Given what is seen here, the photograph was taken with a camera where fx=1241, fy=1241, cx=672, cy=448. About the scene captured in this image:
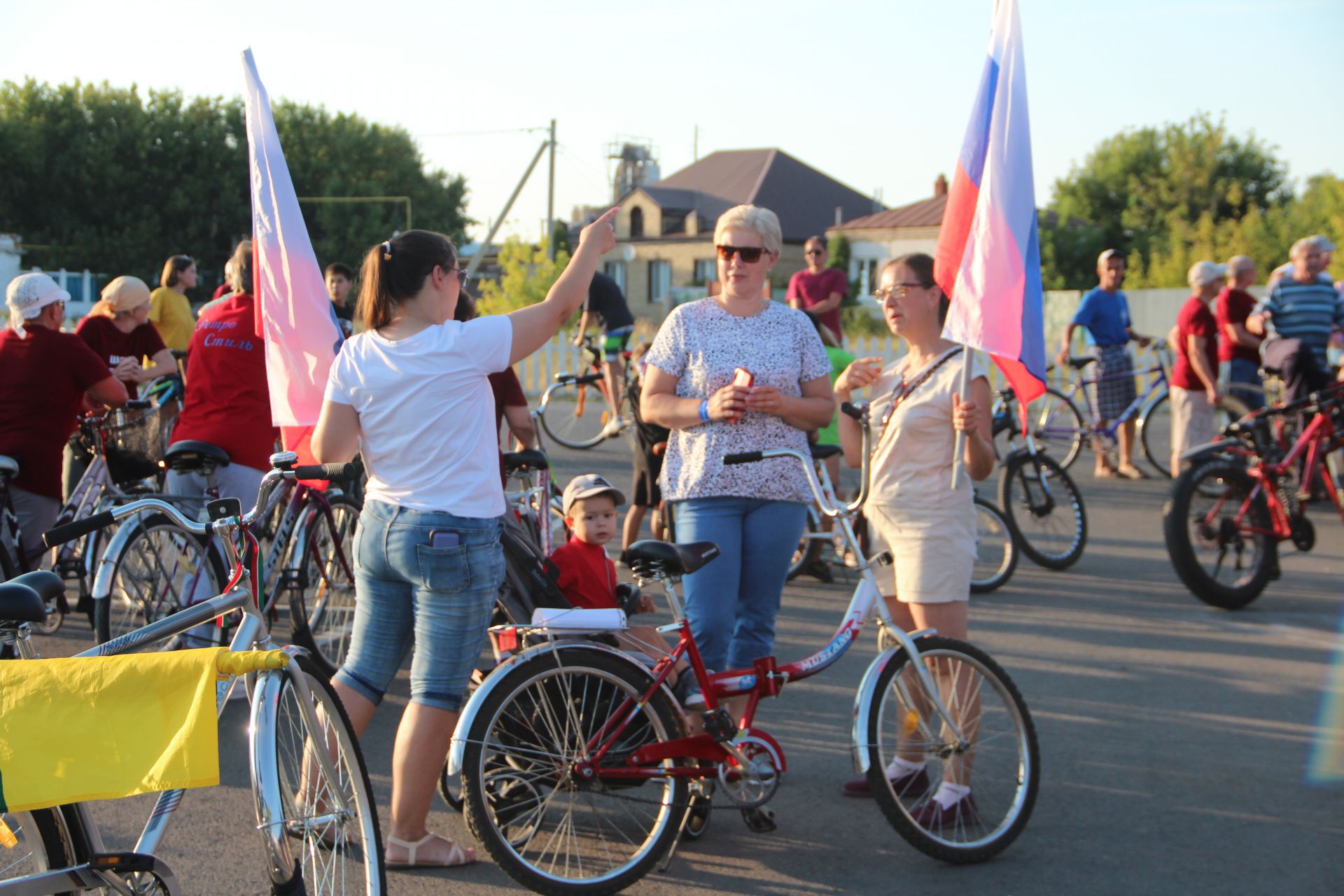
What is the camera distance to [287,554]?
221 inches

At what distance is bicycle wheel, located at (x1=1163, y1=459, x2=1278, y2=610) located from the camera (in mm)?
7371

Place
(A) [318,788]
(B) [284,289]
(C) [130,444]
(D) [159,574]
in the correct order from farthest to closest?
(C) [130,444]
(D) [159,574]
(B) [284,289]
(A) [318,788]

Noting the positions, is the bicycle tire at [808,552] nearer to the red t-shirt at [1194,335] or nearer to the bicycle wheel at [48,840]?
the red t-shirt at [1194,335]

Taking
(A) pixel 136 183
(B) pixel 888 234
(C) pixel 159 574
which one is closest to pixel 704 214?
(B) pixel 888 234

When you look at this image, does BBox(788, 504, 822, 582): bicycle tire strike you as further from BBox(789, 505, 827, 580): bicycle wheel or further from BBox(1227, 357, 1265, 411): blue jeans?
BBox(1227, 357, 1265, 411): blue jeans

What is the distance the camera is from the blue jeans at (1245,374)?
11102 millimetres

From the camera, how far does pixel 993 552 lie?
26.2 ft

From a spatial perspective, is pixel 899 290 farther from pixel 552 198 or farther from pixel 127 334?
pixel 552 198

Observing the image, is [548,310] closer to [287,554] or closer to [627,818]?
[627,818]

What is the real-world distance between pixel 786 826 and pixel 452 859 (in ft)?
3.78

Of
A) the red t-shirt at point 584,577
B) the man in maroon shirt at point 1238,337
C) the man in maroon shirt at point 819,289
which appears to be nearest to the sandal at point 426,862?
the red t-shirt at point 584,577

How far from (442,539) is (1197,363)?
904cm

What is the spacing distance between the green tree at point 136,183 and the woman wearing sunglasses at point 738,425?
48697mm

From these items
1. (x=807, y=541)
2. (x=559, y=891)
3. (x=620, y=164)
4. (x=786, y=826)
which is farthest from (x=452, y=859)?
(x=620, y=164)
